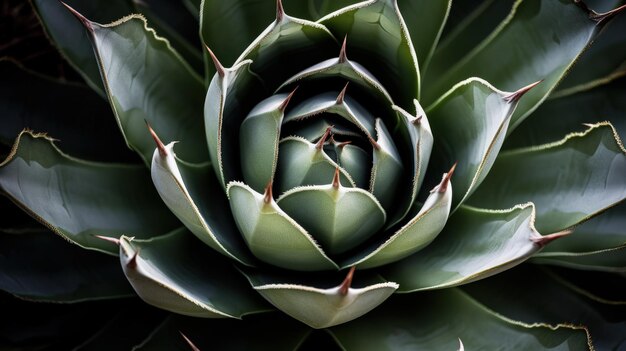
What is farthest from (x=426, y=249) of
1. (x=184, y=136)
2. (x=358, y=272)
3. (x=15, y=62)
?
(x=15, y=62)

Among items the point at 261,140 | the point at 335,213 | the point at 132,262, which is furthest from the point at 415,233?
the point at 132,262

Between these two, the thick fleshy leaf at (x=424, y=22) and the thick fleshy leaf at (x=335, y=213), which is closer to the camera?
the thick fleshy leaf at (x=335, y=213)

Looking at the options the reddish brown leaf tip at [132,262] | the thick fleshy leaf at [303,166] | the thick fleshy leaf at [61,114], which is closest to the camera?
the reddish brown leaf tip at [132,262]

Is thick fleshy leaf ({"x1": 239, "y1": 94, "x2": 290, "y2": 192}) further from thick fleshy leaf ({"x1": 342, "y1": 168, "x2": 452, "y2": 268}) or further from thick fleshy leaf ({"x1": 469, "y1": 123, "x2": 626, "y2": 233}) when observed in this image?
thick fleshy leaf ({"x1": 469, "y1": 123, "x2": 626, "y2": 233})

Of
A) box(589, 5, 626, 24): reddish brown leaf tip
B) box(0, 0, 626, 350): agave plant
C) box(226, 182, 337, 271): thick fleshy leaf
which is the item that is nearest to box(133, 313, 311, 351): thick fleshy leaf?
box(0, 0, 626, 350): agave plant

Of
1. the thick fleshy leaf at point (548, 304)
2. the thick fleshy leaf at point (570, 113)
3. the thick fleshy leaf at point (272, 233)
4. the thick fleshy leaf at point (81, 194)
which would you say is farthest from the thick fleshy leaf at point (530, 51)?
the thick fleshy leaf at point (81, 194)

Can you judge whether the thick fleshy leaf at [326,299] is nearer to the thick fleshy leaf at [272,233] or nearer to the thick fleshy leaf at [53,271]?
the thick fleshy leaf at [272,233]

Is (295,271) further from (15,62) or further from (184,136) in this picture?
(15,62)
